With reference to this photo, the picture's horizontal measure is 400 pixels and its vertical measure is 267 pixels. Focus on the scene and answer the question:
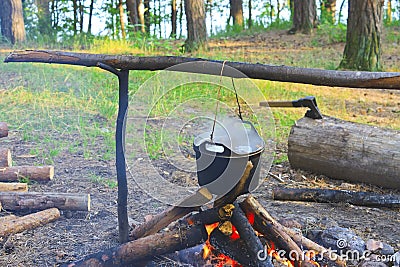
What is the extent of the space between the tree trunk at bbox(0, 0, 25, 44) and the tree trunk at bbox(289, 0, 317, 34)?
6.70 meters

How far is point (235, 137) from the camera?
2680mm

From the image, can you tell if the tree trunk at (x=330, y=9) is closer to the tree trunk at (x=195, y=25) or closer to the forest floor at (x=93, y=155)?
the forest floor at (x=93, y=155)

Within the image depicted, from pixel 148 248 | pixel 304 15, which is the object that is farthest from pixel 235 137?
pixel 304 15

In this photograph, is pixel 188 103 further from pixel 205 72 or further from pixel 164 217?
pixel 164 217

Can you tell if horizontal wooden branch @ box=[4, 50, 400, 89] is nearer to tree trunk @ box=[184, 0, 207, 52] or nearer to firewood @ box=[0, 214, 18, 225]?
firewood @ box=[0, 214, 18, 225]

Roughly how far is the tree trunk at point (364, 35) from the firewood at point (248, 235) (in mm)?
6696

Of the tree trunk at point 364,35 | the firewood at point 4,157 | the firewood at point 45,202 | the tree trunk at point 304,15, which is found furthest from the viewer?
the tree trunk at point 304,15

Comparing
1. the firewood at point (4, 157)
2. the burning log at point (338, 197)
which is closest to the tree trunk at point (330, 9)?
the burning log at point (338, 197)

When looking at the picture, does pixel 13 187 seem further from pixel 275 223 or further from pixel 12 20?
pixel 12 20

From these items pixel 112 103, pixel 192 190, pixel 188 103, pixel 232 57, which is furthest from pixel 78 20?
pixel 188 103

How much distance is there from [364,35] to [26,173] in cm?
647

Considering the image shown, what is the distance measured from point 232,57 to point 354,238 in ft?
24.8

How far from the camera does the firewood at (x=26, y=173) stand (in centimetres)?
423

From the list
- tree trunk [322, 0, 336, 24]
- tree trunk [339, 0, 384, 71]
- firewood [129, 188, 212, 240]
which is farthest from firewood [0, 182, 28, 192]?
tree trunk [322, 0, 336, 24]
